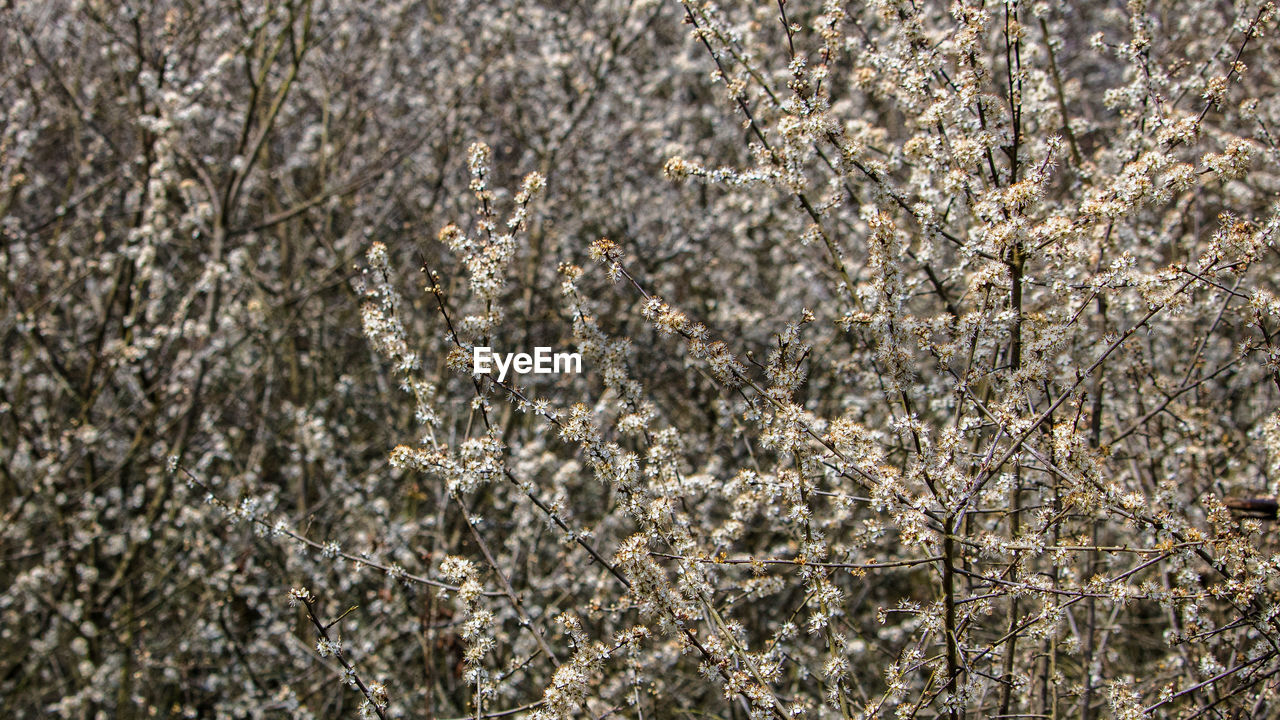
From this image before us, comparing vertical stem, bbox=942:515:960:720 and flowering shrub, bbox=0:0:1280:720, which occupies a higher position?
flowering shrub, bbox=0:0:1280:720

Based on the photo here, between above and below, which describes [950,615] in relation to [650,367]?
below

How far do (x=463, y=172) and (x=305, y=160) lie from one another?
4.16 feet

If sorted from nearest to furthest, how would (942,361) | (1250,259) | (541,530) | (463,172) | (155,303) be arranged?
(1250,259), (942,361), (541,530), (155,303), (463,172)

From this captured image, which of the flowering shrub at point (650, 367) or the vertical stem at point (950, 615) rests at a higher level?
the flowering shrub at point (650, 367)

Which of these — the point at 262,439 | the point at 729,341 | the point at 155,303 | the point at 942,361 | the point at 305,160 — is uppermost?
the point at 305,160

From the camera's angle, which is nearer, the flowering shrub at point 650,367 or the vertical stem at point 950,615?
the vertical stem at point 950,615

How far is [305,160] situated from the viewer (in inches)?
267

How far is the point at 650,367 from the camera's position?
566 cm

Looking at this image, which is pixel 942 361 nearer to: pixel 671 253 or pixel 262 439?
pixel 671 253

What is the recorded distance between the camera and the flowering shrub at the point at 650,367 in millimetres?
2266

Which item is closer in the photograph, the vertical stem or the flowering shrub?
the vertical stem

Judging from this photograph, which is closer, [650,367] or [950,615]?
[950,615]

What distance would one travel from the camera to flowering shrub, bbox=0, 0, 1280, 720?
7.43 ft

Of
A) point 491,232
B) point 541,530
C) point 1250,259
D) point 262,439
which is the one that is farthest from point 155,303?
point 1250,259
